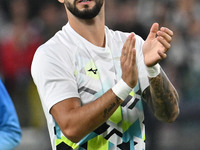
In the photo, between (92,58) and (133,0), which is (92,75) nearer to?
(92,58)

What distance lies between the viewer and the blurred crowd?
306 inches

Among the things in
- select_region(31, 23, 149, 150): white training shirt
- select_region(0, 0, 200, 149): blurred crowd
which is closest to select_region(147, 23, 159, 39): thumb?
select_region(31, 23, 149, 150): white training shirt

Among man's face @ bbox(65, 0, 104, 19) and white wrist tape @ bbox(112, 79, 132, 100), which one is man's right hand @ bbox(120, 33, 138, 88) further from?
man's face @ bbox(65, 0, 104, 19)

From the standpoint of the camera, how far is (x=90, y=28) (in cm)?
372

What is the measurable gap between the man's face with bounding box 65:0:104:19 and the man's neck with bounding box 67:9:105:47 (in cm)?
7

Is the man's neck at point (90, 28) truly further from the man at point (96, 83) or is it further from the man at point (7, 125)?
the man at point (7, 125)

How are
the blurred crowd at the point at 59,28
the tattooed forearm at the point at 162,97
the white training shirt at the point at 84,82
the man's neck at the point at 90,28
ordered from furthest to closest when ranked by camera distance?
the blurred crowd at the point at 59,28 < the man's neck at the point at 90,28 < the tattooed forearm at the point at 162,97 < the white training shirt at the point at 84,82

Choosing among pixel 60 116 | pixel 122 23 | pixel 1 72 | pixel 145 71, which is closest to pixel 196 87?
pixel 122 23

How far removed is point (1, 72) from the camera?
7.82m

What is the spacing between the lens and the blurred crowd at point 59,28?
7.78 metres

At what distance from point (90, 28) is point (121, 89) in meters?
0.64

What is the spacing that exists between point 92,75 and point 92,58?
0.46ft

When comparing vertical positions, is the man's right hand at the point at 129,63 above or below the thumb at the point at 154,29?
below

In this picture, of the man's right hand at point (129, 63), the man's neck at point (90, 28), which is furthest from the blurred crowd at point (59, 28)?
the man's right hand at point (129, 63)
